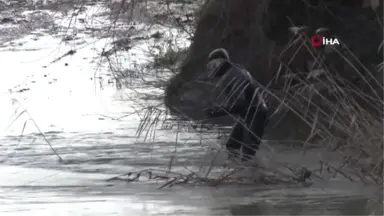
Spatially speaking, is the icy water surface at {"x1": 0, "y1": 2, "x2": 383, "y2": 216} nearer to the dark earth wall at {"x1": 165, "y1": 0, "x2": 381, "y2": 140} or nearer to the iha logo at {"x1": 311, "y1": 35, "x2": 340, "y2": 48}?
the dark earth wall at {"x1": 165, "y1": 0, "x2": 381, "y2": 140}

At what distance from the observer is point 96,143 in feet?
45.2

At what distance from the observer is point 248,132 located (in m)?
10.3

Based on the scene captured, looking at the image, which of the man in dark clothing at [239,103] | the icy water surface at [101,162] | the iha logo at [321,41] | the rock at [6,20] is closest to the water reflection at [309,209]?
the icy water surface at [101,162]

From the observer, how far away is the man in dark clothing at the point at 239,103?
1017 cm

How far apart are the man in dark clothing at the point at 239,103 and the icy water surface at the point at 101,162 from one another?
2.07 feet

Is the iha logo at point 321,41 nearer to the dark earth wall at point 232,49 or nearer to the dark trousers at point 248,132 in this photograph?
the dark earth wall at point 232,49

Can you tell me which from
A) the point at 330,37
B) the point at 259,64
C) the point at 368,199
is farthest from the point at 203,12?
the point at 368,199

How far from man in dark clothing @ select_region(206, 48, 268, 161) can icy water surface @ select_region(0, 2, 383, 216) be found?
24.8 inches

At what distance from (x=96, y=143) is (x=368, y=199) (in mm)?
6546

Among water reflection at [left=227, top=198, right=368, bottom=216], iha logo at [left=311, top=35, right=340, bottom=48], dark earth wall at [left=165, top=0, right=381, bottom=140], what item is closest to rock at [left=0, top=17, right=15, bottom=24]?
dark earth wall at [left=165, top=0, right=381, bottom=140]

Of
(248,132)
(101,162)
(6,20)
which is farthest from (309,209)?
(6,20)

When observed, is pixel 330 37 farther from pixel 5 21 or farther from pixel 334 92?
pixel 5 21

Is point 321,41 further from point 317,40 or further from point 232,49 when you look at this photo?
point 232,49

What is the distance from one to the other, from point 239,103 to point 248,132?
1.19 ft
